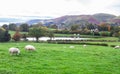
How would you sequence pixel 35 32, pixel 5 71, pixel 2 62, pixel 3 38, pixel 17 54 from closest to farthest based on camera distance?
pixel 5 71 < pixel 2 62 < pixel 17 54 < pixel 3 38 < pixel 35 32

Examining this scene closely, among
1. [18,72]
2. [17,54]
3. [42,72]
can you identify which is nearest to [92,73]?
[42,72]

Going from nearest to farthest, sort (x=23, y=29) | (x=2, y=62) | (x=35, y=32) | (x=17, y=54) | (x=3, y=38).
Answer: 1. (x=2, y=62)
2. (x=17, y=54)
3. (x=3, y=38)
4. (x=35, y=32)
5. (x=23, y=29)

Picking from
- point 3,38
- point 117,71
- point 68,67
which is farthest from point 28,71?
point 3,38

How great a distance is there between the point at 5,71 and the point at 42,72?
2.99 metres

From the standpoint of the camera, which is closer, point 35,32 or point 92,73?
point 92,73

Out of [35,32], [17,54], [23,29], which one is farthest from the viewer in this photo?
[23,29]

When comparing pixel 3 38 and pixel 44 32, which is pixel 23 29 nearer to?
pixel 44 32

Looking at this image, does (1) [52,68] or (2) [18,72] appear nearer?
(2) [18,72]

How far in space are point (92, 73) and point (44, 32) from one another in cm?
10309

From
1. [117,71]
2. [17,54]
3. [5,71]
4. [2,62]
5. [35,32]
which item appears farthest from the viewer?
[35,32]

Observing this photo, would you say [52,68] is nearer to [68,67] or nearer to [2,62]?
[68,67]

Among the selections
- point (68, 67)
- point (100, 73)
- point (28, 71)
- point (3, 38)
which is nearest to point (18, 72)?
point (28, 71)

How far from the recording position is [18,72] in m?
21.8

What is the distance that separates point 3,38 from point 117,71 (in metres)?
85.5
